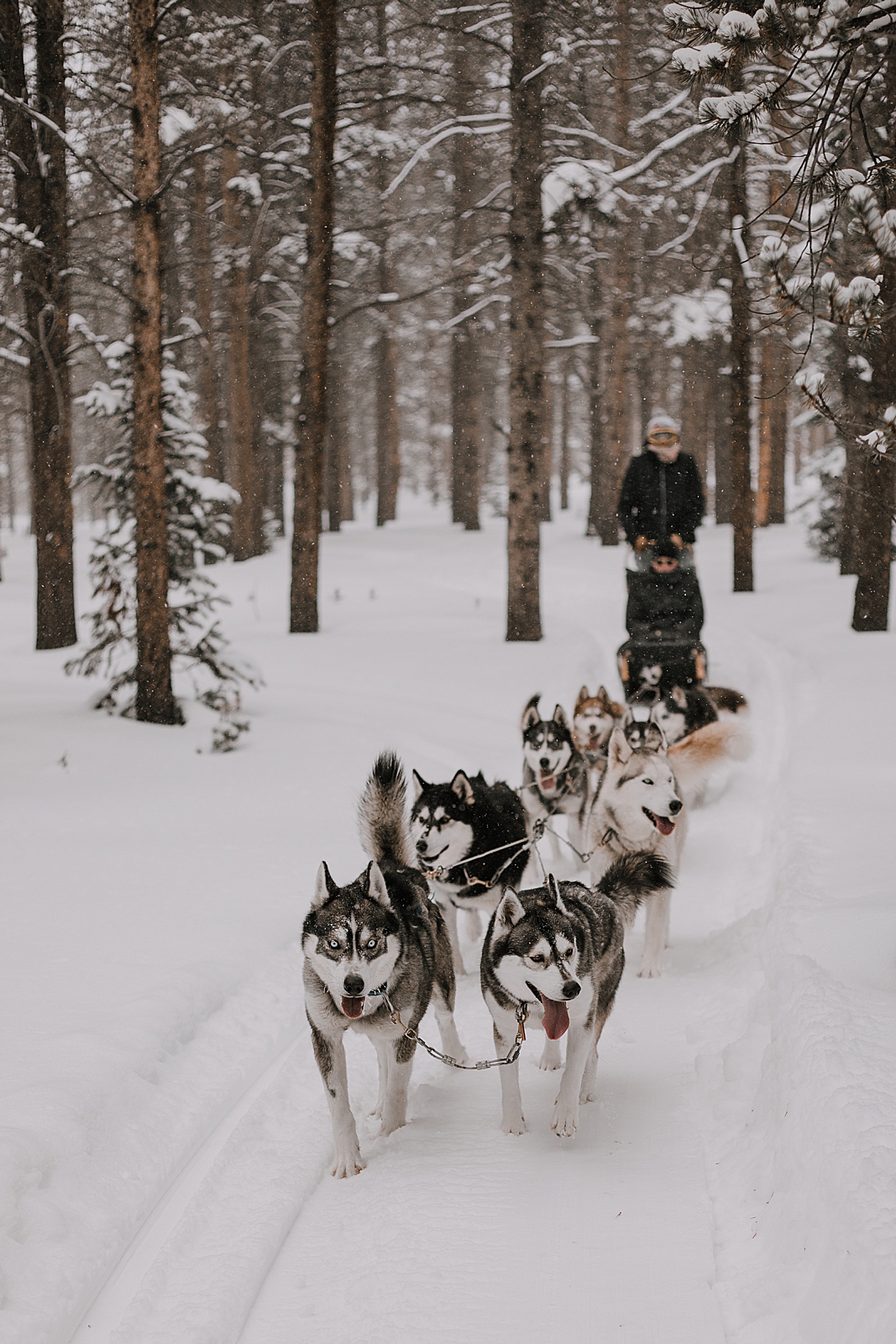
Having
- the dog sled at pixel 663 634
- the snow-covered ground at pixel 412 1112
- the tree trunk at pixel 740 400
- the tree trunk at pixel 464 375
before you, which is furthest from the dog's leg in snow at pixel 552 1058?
the tree trunk at pixel 464 375

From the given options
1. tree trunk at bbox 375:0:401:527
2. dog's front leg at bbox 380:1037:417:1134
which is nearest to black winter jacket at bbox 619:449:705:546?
dog's front leg at bbox 380:1037:417:1134

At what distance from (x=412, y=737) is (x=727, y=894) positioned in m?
4.06

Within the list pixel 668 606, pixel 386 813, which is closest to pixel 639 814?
pixel 386 813

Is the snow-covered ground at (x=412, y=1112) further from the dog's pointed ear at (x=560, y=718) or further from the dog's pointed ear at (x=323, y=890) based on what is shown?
the dog's pointed ear at (x=560, y=718)

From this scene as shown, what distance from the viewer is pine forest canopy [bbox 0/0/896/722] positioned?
4637 millimetres

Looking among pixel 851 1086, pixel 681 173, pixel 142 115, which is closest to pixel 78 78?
pixel 142 115

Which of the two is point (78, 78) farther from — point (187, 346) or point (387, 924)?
point (187, 346)

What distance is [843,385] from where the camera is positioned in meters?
16.4

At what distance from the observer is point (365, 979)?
3549 mm

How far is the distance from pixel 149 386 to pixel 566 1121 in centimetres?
767

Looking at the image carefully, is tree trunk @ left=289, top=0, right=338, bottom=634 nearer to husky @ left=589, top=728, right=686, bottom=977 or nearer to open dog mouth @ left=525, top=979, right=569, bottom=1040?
husky @ left=589, top=728, right=686, bottom=977

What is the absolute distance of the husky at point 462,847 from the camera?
5281mm

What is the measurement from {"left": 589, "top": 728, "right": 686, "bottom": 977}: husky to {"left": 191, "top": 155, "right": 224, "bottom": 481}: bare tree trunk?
50.1ft

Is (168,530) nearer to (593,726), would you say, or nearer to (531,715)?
(593,726)
